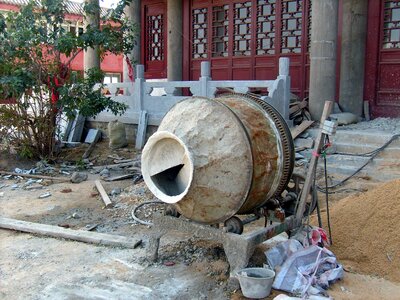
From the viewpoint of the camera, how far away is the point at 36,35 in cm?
862

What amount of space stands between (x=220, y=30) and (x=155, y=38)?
2.29 meters

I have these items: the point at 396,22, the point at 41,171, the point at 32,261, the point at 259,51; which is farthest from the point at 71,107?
the point at 396,22

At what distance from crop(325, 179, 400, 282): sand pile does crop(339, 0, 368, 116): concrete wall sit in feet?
14.5

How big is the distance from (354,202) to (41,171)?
230 inches

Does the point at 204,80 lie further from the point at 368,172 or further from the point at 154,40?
the point at 154,40

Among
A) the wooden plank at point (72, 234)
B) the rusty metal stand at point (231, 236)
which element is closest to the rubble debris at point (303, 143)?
the rusty metal stand at point (231, 236)

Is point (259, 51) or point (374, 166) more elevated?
point (259, 51)

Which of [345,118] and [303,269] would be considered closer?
[303,269]

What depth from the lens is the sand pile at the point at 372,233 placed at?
406 centimetres

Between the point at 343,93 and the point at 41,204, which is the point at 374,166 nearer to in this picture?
the point at 343,93

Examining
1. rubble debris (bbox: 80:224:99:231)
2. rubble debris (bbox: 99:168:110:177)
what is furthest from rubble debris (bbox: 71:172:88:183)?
rubble debris (bbox: 80:224:99:231)

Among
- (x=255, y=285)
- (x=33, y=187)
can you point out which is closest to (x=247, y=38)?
(x=33, y=187)

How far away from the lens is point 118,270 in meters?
4.16

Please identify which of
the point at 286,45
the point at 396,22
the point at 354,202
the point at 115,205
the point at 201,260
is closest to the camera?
the point at 201,260
